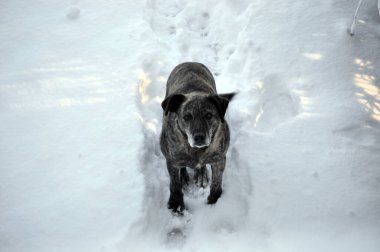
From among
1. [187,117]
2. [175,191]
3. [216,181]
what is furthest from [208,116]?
[175,191]

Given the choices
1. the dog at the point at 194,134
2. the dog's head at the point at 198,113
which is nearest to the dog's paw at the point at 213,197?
the dog at the point at 194,134

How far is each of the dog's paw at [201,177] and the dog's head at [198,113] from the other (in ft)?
3.83

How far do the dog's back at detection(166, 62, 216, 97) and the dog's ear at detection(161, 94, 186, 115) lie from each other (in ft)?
2.01

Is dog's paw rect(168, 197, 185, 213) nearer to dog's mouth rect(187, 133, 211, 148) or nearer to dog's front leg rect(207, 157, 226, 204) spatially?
dog's front leg rect(207, 157, 226, 204)

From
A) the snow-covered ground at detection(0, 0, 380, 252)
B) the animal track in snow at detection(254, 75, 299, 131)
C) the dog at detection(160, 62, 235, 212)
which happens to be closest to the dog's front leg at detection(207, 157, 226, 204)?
the dog at detection(160, 62, 235, 212)

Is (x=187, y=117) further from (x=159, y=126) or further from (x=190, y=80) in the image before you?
(x=159, y=126)

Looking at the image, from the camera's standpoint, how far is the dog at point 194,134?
315 cm

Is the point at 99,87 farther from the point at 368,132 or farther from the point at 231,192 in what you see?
the point at 368,132

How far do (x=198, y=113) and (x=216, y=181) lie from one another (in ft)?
3.73

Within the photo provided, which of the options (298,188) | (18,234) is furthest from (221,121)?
(18,234)

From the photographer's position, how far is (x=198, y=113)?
3154 mm

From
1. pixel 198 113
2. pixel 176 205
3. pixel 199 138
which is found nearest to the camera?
pixel 199 138

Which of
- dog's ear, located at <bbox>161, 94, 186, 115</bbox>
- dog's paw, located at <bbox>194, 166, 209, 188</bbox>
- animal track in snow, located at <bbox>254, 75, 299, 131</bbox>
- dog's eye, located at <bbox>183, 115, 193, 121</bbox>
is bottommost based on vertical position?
dog's paw, located at <bbox>194, 166, 209, 188</bbox>

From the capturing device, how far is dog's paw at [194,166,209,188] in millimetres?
4285
